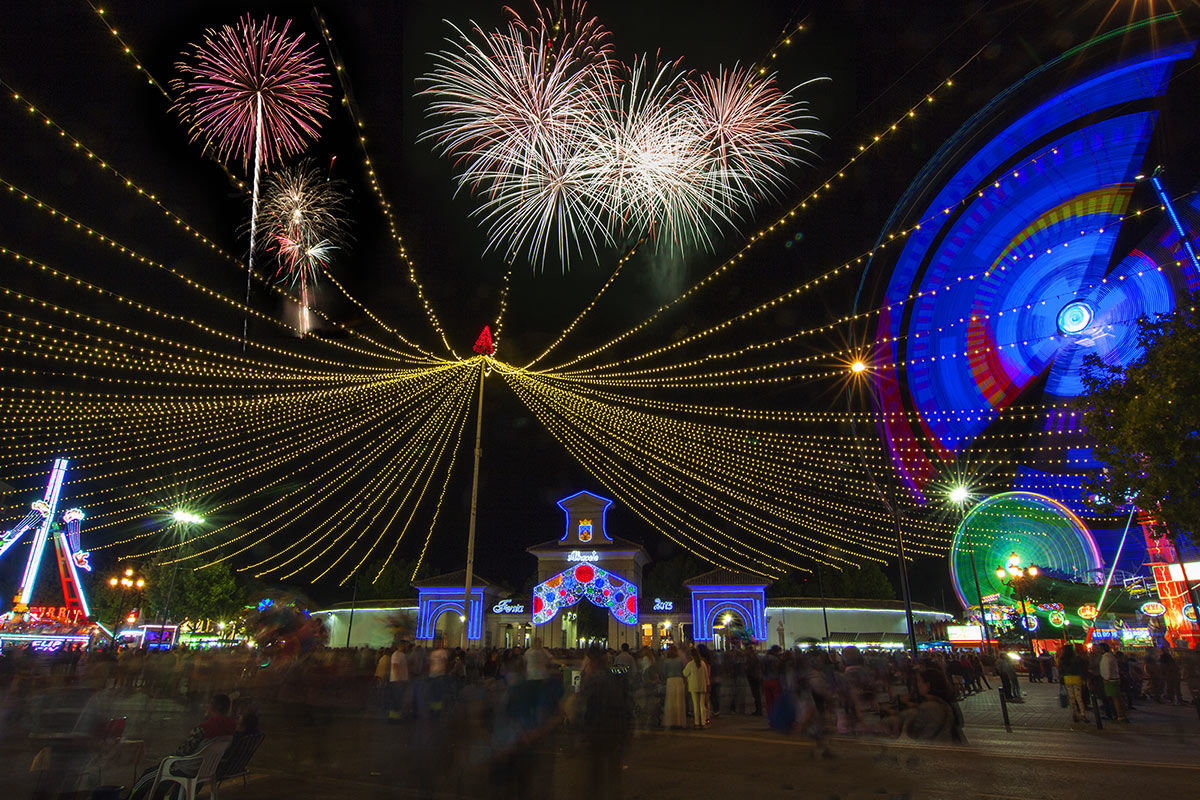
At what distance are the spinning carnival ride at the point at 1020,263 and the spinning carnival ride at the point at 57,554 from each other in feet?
138

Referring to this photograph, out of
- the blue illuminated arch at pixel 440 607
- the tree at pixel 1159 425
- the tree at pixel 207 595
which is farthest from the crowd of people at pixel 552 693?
the tree at pixel 207 595

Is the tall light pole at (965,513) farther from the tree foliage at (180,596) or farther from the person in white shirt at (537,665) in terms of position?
the tree foliage at (180,596)

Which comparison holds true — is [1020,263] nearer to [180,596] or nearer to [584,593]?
[584,593]

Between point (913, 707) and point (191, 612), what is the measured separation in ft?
182

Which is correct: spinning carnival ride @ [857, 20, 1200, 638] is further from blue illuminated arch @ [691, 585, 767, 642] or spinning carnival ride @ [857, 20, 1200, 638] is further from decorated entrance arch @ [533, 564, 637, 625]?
decorated entrance arch @ [533, 564, 637, 625]

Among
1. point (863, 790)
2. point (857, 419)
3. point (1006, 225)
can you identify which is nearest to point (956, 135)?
point (1006, 225)

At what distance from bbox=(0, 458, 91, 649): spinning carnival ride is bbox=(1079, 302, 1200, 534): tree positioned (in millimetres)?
44003

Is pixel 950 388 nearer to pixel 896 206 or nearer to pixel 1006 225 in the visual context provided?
pixel 1006 225

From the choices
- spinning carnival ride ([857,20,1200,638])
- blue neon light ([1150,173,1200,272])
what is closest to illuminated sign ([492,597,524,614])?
spinning carnival ride ([857,20,1200,638])

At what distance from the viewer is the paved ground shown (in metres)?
7.27

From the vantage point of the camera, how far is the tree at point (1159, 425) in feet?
44.9

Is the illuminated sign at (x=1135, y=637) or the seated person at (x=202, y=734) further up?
the seated person at (x=202, y=734)

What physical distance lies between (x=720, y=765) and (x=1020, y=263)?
24434 mm

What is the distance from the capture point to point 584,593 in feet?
120
